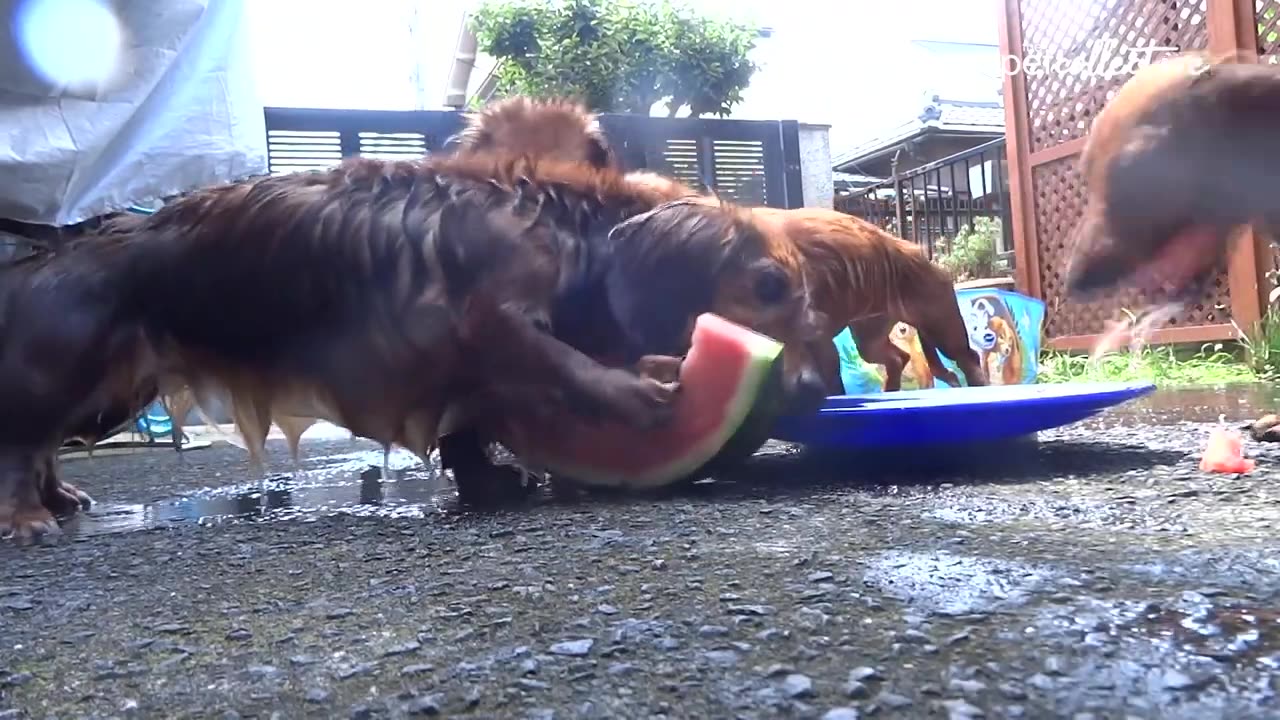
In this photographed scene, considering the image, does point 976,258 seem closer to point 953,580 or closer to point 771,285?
point 771,285

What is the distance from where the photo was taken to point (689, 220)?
87.2 inches

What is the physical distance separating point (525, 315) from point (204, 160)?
179 cm

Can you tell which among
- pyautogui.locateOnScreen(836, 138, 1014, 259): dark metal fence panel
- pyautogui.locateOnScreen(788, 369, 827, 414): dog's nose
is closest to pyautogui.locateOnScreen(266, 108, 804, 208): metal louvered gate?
pyautogui.locateOnScreen(788, 369, 827, 414): dog's nose

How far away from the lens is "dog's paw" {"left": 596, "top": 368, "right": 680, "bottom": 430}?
1.95 m

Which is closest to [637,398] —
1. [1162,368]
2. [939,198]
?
[1162,368]

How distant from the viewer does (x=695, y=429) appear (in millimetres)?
1992

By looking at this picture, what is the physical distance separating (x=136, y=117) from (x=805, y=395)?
2.25m

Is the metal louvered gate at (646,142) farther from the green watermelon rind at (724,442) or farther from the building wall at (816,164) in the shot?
the green watermelon rind at (724,442)

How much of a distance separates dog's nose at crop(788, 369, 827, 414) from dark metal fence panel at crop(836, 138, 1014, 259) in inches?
282

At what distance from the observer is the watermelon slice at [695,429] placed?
195 cm

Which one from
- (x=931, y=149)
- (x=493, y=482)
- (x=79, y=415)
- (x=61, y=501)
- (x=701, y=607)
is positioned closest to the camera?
(x=701, y=607)

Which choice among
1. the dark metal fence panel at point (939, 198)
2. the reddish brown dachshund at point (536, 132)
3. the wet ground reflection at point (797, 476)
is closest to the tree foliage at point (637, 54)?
the dark metal fence panel at point (939, 198)

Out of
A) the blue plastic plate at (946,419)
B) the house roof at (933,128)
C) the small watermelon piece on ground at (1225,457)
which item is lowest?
the small watermelon piece on ground at (1225,457)

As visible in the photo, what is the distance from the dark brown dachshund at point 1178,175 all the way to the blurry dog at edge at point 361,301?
651 mm
